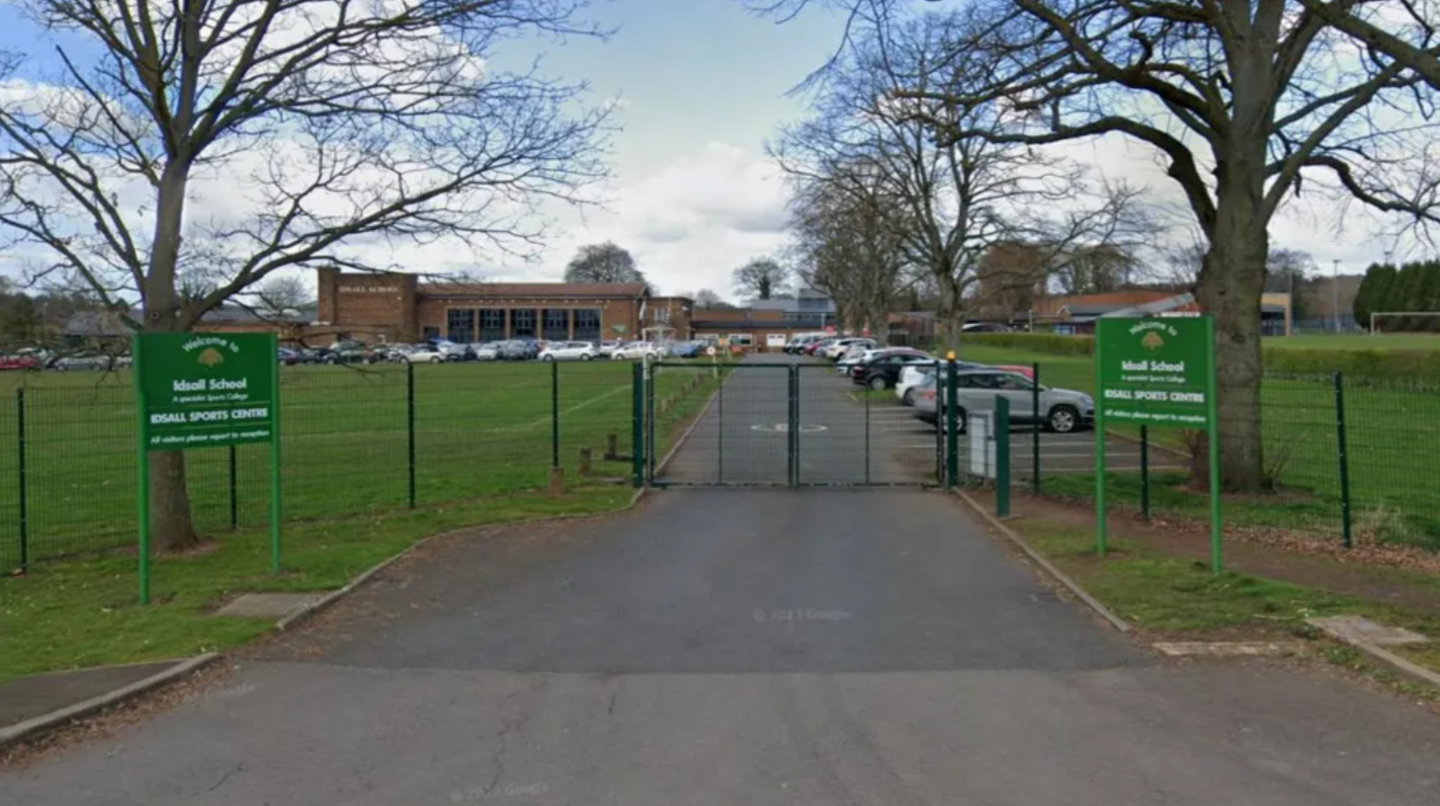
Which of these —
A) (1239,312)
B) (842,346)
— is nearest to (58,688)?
(1239,312)

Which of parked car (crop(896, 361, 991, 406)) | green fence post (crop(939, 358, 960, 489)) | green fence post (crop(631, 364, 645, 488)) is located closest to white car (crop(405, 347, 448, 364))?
parked car (crop(896, 361, 991, 406))

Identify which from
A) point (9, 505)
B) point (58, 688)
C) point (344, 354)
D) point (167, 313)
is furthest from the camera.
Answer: point (9, 505)

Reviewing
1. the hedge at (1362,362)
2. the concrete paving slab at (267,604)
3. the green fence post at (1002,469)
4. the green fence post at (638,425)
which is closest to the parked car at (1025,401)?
the hedge at (1362,362)

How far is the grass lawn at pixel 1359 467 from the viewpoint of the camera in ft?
40.7

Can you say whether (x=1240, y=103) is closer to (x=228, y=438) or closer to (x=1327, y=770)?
(x=1327, y=770)

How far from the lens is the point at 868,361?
40.2 m

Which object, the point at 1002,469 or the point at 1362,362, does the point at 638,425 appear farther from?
the point at 1362,362

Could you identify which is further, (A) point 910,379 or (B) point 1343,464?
(A) point 910,379

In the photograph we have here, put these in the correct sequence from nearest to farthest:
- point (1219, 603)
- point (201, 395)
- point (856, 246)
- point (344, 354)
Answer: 1. point (1219, 603)
2. point (201, 395)
3. point (344, 354)
4. point (856, 246)

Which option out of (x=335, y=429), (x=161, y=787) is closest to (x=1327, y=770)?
(x=161, y=787)

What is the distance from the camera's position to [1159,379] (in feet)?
32.4

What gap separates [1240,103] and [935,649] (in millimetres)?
10615

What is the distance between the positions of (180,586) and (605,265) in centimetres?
12203

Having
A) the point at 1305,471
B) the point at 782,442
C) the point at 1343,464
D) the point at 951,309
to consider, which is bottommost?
the point at 1305,471
